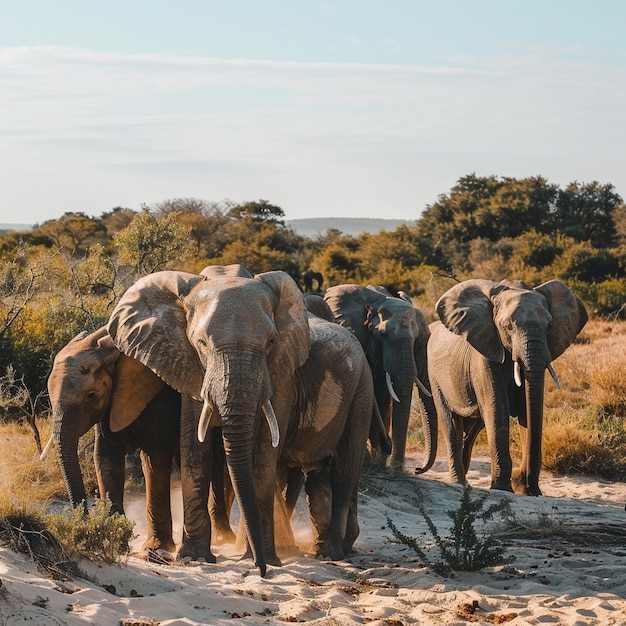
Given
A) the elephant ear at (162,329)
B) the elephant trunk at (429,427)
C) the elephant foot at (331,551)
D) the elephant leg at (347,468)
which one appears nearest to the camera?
the elephant ear at (162,329)

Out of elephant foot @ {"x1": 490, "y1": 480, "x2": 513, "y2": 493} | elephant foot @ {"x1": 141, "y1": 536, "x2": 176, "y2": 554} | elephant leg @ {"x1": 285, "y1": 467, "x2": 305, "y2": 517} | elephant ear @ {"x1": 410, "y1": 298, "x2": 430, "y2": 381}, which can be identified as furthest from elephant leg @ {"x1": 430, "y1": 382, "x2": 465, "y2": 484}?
elephant foot @ {"x1": 141, "y1": 536, "x2": 176, "y2": 554}

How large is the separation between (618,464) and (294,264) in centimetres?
2546

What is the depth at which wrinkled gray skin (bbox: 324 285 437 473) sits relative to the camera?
12.7 meters

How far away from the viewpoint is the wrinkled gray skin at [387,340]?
12.7 m

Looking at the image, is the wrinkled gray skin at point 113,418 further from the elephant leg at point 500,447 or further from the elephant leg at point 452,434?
the elephant leg at point 452,434

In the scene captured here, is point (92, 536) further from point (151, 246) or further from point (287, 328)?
point (151, 246)

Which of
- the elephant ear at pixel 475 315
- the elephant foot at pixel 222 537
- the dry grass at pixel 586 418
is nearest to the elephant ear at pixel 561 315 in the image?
the elephant ear at pixel 475 315

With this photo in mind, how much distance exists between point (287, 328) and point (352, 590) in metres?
1.67

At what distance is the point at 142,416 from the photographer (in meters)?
8.32

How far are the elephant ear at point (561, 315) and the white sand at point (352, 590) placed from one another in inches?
129

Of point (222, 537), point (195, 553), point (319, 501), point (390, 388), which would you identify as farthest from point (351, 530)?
point (390, 388)

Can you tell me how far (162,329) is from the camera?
7.76 meters

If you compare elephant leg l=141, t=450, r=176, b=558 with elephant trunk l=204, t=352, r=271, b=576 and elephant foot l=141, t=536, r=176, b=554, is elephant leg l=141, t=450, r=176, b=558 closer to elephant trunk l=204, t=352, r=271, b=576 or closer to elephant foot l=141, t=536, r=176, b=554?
elephant foot l=141, t=536, r=176, b=554

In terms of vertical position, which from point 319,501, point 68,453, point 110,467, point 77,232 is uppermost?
point 77,232
